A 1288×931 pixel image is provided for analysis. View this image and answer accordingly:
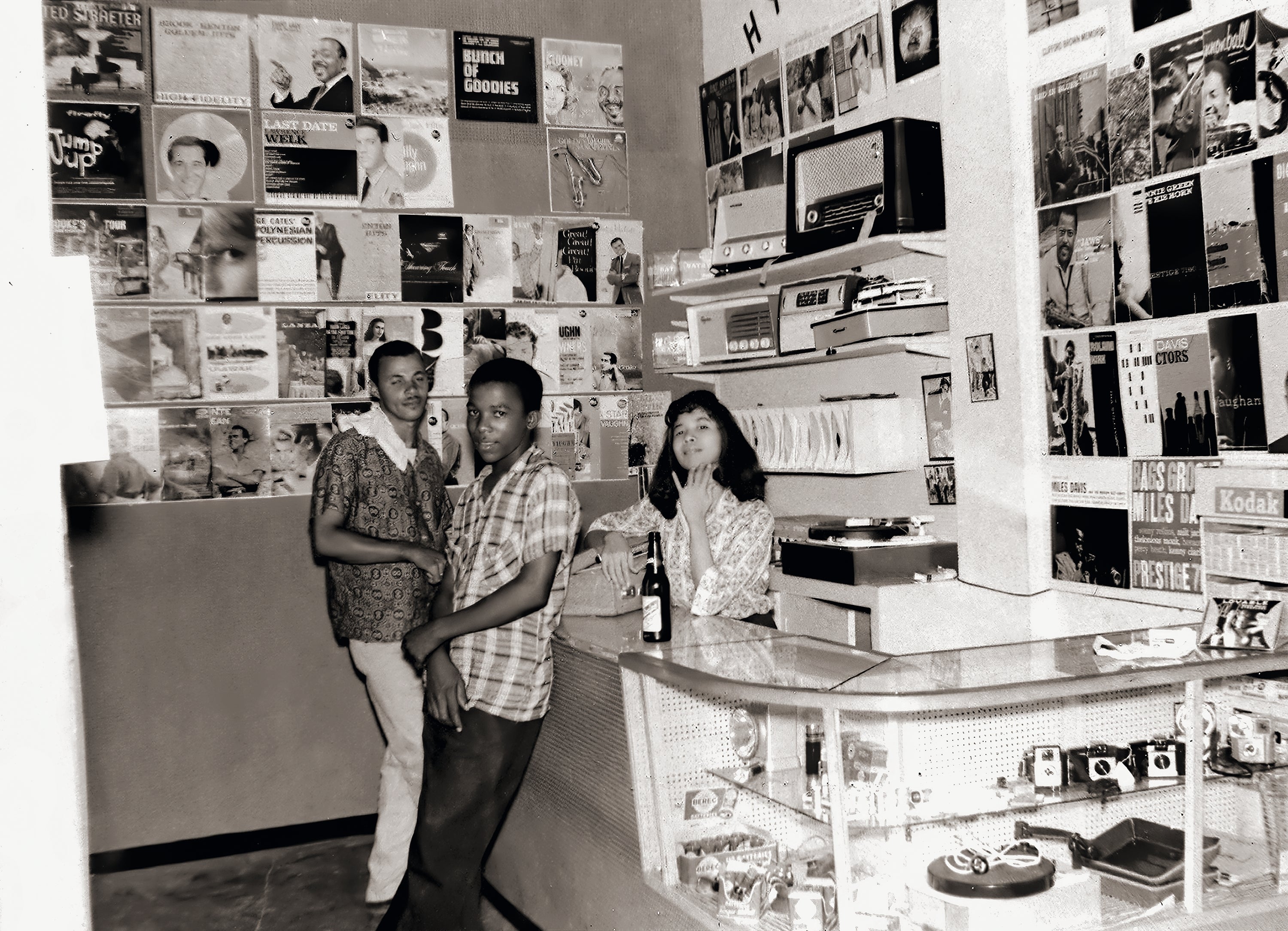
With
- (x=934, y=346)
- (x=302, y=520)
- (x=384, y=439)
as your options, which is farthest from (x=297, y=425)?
(x=934, y=346)

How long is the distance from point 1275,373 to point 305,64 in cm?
363

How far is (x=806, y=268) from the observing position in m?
4.04

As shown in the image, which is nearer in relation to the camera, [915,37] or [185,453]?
[915,37]

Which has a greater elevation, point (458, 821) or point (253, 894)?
point (458, 821)

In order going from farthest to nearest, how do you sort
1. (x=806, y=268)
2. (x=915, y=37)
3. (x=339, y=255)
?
1. (x=339, y=255)
2. (x=806, y=268)
3. (x=915, y=37)

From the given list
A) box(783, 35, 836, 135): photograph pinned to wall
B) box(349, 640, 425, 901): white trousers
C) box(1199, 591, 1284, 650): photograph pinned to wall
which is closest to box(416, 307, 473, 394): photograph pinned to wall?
box(349, 640, 425, 901): white trousers

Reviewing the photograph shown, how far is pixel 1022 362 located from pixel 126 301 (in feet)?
10.8

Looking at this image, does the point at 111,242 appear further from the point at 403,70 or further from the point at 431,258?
the point at 403,70

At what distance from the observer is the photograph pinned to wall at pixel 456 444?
4523mm

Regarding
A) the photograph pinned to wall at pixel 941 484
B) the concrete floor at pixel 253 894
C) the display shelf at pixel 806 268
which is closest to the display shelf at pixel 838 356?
the display shelf at pixel 806 268

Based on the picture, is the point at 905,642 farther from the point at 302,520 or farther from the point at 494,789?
the point at 302,520

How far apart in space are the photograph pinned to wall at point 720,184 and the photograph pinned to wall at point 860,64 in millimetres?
646

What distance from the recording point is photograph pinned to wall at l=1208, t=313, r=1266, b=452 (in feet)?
8.87

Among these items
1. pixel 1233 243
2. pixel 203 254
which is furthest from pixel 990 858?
pixel 203 254
